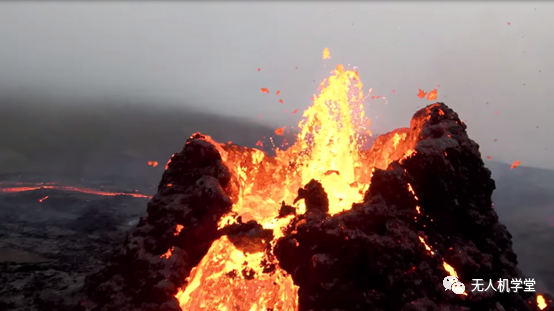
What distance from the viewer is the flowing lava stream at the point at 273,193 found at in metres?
12.4

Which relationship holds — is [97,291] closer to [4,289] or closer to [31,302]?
[31,302]

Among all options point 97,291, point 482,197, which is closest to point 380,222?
point 482,197

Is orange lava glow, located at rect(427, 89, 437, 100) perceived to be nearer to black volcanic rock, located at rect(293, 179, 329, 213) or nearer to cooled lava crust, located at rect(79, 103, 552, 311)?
cooled lava crust, located at rect(79, 103, 552, 311)

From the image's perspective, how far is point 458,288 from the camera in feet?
34.3

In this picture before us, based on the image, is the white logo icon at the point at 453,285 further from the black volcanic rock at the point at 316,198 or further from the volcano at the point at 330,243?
the black volcanic rock at the point at 316,198

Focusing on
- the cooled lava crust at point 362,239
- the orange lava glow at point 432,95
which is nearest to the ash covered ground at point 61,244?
the cooled lava crust at point 362,239

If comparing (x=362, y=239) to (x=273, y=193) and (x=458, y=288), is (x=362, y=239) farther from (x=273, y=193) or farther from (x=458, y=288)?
(x=273, y=193)

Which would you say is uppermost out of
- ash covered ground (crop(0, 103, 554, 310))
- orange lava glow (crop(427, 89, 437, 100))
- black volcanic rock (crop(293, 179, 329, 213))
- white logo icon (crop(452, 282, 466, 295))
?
orange lava glow (crop(427, 89, 437, 100))

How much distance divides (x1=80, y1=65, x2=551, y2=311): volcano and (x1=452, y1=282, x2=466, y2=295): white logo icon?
177 millimetres

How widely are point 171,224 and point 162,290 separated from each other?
2338mm

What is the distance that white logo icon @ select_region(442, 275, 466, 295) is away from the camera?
10.4 meters

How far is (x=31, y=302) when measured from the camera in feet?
47.2

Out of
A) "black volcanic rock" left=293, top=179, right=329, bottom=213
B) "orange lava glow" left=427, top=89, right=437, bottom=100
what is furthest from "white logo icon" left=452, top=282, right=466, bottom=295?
"orange lava glow" left=427, top=89, right=437, bottom=100

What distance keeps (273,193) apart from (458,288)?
32.8 ft
